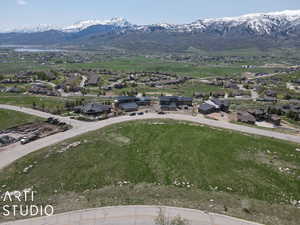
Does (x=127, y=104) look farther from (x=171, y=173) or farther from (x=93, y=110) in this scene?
(x=171, y=173)

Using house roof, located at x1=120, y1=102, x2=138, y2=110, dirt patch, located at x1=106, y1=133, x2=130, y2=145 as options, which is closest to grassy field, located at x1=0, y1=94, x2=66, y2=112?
house roof, located at x1=120, y1=102, x2=138, y2=110

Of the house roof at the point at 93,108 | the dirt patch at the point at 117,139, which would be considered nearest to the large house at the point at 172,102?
the house roof at the point at 93,108

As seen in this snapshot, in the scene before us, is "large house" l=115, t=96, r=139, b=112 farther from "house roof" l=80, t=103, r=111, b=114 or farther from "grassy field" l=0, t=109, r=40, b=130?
"grassy field" l=0, t=109, r=40, b=130

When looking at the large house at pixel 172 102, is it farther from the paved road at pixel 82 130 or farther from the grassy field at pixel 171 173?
the grassy field at pixel 171 173

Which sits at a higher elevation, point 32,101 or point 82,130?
point 32,101

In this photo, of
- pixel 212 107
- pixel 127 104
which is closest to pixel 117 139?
pixel 127 104

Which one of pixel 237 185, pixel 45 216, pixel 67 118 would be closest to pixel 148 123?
pixel 67 118
